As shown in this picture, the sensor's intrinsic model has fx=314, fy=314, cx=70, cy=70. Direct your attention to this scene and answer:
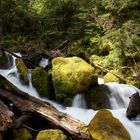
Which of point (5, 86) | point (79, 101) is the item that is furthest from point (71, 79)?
point (5, 86)

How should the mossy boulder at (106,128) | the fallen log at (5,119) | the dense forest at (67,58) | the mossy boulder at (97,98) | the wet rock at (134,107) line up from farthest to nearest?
the mossy boulder at (97,98), the wet rock at (134,107), the dense forest at (67,58), the mossy boulder at (106,128), the fallen log at (5,119)

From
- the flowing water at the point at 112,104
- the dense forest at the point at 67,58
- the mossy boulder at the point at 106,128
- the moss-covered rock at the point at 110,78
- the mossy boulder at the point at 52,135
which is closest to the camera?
the mossy boulder at the point at 52,135

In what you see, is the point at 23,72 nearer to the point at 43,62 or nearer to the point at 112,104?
the point at 43,62

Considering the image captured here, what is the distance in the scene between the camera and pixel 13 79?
11.9 m

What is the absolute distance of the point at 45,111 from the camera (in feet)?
26.4

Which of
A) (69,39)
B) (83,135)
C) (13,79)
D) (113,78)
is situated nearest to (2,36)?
(69,39)

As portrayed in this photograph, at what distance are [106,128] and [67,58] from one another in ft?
17.0

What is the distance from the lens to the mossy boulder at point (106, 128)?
739 cm

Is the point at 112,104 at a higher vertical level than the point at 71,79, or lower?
lower

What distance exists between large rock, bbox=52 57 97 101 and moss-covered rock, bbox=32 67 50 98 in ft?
1.09

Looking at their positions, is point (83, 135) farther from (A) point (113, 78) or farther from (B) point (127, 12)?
(B) point (127, 12)

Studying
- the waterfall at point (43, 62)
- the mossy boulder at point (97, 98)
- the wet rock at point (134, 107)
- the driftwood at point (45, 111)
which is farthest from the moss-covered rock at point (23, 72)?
the wet rock at point (134, 107)

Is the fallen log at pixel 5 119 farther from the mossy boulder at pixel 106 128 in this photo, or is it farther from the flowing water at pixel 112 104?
the flowing water at pixel 112 104

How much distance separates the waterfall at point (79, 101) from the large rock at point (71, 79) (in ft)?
0.57
